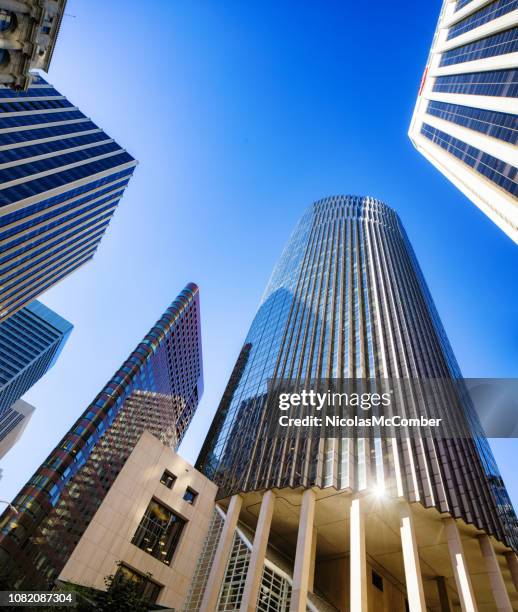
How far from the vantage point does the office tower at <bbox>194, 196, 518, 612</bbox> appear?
107 feet

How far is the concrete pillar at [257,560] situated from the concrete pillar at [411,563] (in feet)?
38.1

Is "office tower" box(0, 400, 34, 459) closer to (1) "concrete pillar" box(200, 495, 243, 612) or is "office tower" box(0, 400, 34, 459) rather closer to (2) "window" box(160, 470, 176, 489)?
(2) "window" box(160, 470, 176, 489)

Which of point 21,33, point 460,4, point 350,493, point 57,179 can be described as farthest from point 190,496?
point 460,4

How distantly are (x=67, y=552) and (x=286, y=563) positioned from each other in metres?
77.6

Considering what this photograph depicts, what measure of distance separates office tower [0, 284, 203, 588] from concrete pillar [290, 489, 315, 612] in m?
20.3

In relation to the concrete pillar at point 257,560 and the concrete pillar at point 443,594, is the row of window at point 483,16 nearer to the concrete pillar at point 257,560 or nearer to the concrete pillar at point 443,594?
the concrete pillar at point 257,560

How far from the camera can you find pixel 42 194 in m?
80.2

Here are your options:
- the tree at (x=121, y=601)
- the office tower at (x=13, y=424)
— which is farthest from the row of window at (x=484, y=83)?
the office tower at (x=13, y=424)

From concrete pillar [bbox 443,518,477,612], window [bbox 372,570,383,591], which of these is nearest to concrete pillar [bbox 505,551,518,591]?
concrete pillar [bbox 443,518,477,612]

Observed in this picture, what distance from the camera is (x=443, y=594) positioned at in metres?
39.8

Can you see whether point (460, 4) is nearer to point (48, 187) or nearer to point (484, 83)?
point (484, 83)

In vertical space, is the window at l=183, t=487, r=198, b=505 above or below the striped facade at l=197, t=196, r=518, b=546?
below

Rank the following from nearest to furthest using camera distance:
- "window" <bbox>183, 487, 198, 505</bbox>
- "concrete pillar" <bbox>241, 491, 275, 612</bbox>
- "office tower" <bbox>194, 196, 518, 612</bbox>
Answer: "concrete pillar" <bbox>241, 491, 275, 612</bbox>
"office tower" <bbox>194, 196, 518, 612</bbox>
"window" <bbox>183, 487, 198, 505</bbox>

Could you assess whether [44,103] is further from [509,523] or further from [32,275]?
[509,523]
